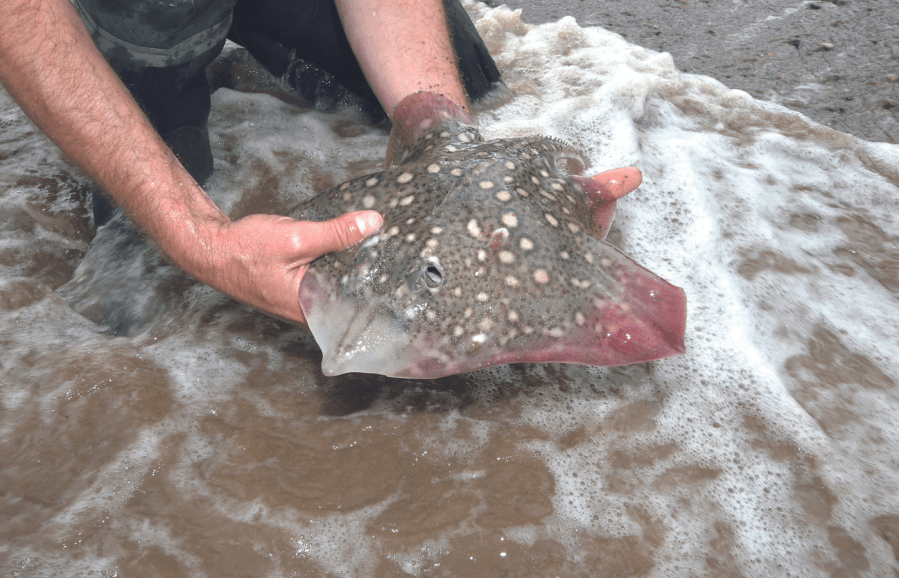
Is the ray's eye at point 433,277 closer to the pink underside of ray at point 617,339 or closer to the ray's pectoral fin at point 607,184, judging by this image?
the pink underside of ray at point 617,339

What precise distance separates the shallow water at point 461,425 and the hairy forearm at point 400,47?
80 cm

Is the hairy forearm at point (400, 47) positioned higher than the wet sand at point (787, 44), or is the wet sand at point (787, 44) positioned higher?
the hairy forearm at point (400, 47)

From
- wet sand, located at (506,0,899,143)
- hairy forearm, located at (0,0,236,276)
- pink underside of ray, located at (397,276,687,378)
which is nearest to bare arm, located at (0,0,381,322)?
hairy forearm, located at (0,0,236,276)

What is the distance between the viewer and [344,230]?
1.91 meters

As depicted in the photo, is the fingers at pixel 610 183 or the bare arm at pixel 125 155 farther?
the fingers at pixel 610 183

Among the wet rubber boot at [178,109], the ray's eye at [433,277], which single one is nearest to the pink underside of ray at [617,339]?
the ray's eye at [433,277]

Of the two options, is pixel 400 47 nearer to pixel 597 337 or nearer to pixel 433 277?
pixel 433 277

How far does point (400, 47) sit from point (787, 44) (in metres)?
3.39

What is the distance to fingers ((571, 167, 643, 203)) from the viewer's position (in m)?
2.18

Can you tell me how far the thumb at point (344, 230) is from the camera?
1912mm

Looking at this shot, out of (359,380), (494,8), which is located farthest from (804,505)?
(494,8)

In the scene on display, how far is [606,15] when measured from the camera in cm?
507

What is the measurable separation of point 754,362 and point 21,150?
169 inches

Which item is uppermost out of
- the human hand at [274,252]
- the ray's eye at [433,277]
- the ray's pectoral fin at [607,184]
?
the human hand at [274,252]
